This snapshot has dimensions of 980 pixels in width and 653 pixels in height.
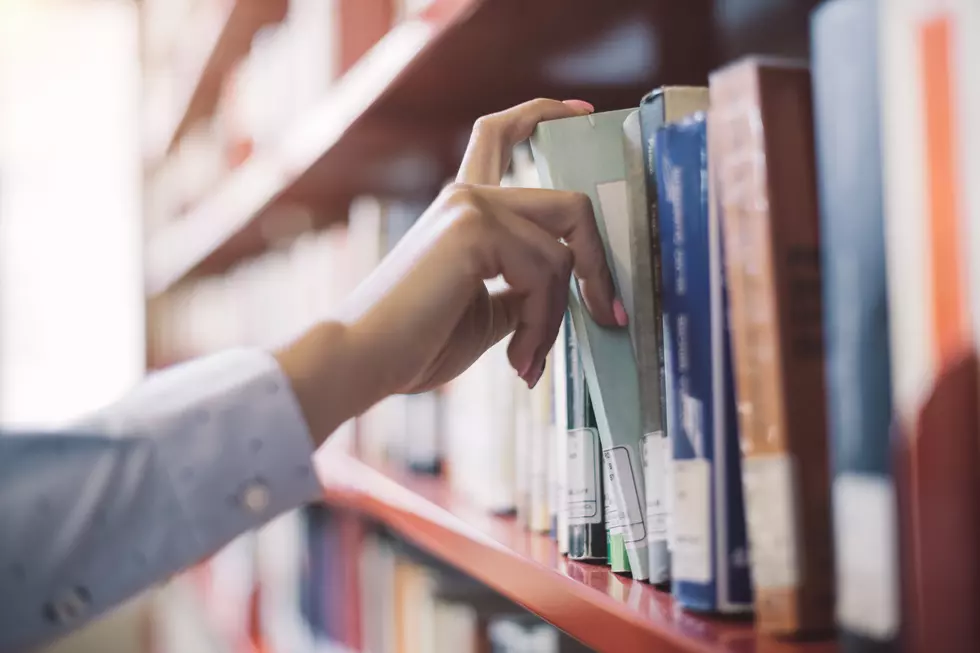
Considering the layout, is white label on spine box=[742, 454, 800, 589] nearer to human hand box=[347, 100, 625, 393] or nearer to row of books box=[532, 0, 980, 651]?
row of books box=[532, 0, 980, 651]

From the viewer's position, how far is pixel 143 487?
0.53 m

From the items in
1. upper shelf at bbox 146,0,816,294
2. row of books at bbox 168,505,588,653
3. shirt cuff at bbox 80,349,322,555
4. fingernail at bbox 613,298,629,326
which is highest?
upper shelf at bbox 146,0,816,294

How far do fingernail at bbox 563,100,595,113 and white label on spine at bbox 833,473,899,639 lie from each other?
297 millimetres

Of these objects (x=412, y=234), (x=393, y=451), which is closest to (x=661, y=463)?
(x=412, y=234)

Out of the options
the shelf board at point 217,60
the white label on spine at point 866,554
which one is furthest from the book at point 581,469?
the shelf board at point 217,60

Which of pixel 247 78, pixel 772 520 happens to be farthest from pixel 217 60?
pixel 772 520

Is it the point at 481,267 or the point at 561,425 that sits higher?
the point at 481,267

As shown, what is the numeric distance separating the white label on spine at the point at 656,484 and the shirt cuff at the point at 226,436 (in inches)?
8.2

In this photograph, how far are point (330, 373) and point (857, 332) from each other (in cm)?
30

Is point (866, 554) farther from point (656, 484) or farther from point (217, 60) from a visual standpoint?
point (217, 60)

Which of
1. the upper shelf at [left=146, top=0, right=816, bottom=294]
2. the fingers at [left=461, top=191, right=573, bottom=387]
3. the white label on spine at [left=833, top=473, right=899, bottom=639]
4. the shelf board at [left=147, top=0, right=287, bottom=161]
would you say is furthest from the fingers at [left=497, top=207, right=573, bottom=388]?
the shelf board at [left=147, top=0, right=287, bottom=161]

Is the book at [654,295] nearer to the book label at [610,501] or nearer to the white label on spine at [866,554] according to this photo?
the book label at [610,501]

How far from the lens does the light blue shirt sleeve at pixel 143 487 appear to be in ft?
1.69

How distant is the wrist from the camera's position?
540 mm
